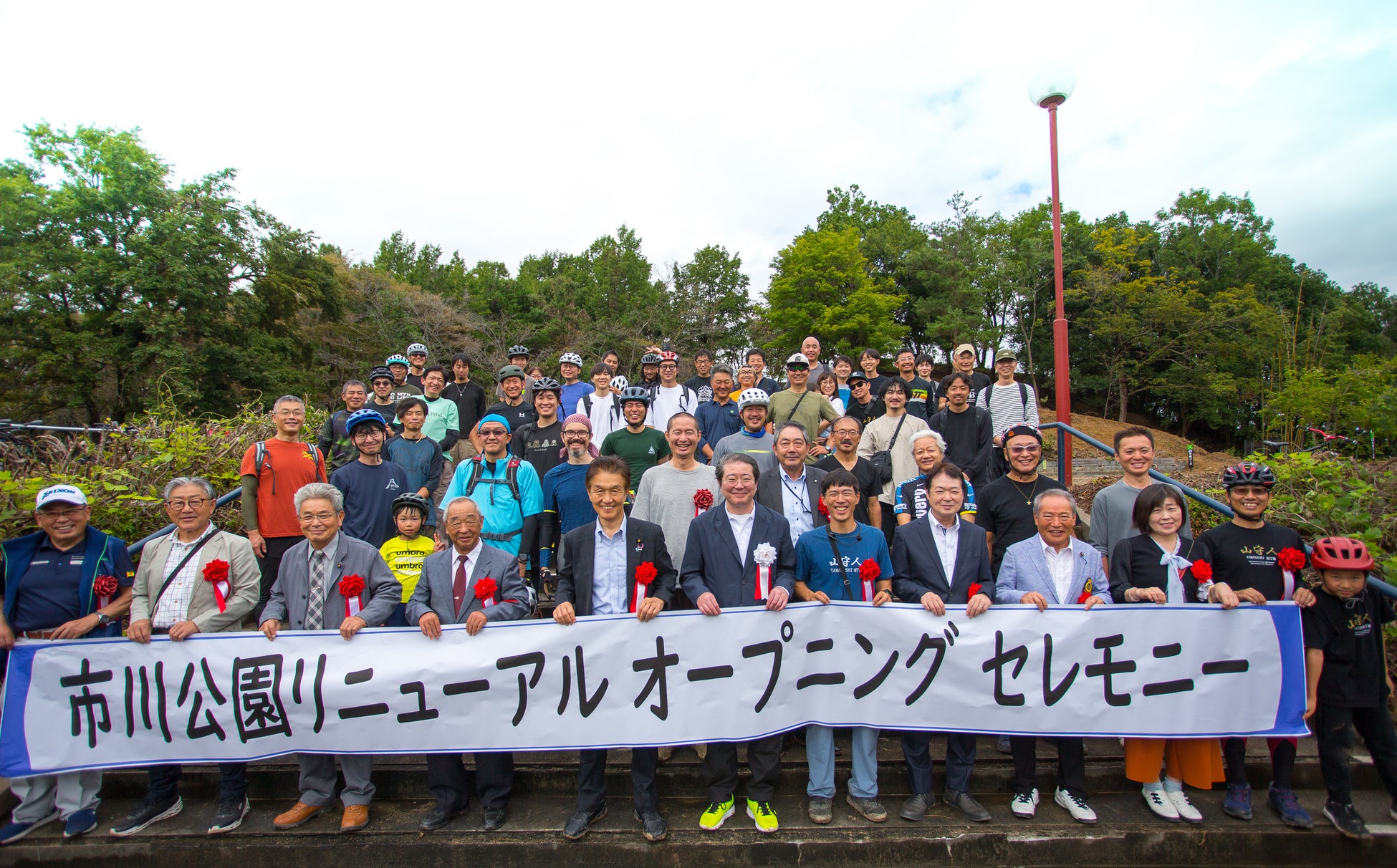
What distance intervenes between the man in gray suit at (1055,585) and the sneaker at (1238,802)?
0.75m

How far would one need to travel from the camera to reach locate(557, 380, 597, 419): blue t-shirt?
718 centimetres

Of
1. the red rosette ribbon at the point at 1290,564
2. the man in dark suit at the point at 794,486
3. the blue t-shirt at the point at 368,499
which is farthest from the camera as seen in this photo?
the blue t-shirt at the point at 368,499

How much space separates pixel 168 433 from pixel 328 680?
513 cm

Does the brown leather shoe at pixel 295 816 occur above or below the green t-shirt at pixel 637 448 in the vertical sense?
below

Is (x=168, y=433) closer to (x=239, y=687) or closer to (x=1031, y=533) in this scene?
(x=239, y=687)

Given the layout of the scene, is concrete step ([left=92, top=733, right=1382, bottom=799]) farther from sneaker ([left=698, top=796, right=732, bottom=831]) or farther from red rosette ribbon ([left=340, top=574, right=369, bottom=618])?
red rosette ribbon ([left=340, top=574, right=369, bottom=618])

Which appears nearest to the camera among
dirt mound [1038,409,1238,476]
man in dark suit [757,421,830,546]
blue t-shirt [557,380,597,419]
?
man in dark suit [757,421,830,546]

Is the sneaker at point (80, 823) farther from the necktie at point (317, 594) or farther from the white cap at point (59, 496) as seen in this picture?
the white cap at point (59, 496)

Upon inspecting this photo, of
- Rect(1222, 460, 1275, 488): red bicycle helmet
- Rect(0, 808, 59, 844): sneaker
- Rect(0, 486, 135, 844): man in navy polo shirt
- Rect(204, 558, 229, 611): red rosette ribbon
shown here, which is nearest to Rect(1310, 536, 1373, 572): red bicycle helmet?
Rect(1222, 460, 1275, 488): red bicycle helmet

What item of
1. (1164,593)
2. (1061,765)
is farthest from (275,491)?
(1164,593)

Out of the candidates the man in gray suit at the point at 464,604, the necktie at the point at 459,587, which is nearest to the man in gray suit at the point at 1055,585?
the man in gray suit at the point at 464,604

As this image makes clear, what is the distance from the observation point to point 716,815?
3572 mm

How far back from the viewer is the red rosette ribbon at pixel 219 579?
3.76m

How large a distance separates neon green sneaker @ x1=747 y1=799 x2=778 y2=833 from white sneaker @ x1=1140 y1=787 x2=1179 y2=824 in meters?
2.20
